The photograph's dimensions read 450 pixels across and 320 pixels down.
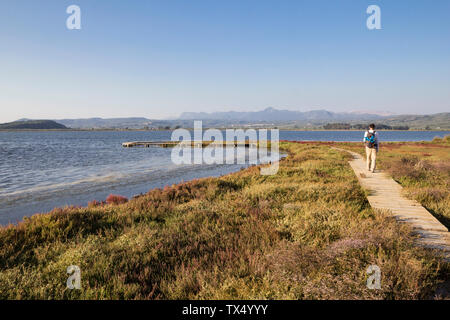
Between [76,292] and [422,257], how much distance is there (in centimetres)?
623

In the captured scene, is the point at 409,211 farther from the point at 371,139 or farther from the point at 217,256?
the point at 371,139

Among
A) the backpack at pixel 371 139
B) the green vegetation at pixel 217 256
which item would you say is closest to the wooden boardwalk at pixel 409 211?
the green vegetation at pixel 217 256

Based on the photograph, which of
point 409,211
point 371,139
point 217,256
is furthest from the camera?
point 371,139

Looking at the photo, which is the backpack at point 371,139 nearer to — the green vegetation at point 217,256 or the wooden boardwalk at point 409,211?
the wooden boardwalk at point 409,211

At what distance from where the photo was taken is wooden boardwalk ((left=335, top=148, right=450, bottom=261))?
5.63 m

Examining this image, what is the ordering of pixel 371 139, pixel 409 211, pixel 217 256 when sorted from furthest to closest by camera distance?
pixel 371 139 < pixel 409 211 < pixel 217 256

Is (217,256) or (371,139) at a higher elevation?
(371,139)

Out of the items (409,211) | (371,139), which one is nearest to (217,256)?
(409,211)

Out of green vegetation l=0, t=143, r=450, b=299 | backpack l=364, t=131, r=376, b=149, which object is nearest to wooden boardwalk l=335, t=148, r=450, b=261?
green vegetation l=0, t=143, r=450, b=299

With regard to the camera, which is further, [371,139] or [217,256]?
[371,139]

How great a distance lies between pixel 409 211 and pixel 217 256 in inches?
279

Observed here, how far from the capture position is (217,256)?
506cm

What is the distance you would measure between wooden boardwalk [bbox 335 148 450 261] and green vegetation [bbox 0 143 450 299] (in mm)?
588

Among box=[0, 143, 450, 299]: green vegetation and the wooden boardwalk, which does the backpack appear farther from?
box=[0, 143, 450, 299]: green vegetation
